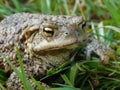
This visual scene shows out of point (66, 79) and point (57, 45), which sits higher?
point (57, 45)

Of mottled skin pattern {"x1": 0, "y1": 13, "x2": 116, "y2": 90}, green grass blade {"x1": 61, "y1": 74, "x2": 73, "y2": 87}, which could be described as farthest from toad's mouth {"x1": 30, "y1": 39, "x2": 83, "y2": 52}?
green grass blade {"x1": 61, "y1": 74, "x2": 73, "y2": 87}

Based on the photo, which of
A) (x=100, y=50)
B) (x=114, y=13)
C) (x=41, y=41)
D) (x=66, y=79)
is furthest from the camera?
(x=114, y=13)

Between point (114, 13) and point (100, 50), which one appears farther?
point (114, 13)

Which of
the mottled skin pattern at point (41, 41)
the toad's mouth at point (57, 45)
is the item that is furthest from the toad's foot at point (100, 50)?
the toad's mouth at point (57, 45)

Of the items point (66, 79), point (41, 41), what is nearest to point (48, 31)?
point (41, 41)

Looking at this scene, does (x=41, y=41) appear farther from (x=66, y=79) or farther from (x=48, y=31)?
(x=66, y=79)

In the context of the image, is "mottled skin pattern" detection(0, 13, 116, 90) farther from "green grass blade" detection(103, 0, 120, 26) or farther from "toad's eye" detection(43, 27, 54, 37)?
"green grass blade" detection(103, 0, 120, 26)

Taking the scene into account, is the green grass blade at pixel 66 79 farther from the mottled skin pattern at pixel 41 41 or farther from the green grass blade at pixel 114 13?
the green grass blade at pixel 114 13
